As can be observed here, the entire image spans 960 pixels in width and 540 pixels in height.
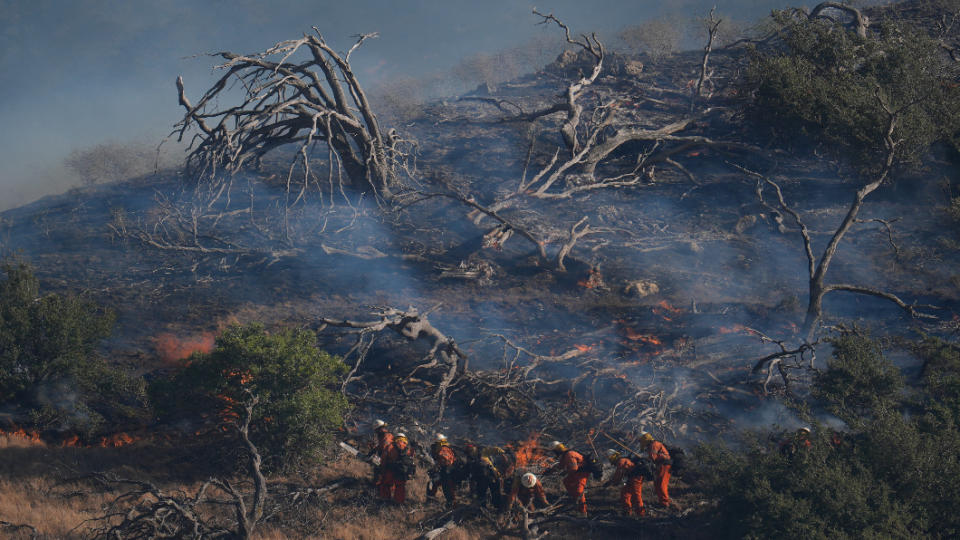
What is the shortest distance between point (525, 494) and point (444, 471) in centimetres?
117

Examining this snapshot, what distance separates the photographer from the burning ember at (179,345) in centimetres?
1143

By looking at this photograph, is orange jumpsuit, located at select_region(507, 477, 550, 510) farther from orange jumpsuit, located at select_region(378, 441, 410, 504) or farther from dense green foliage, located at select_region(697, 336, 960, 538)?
dense green foliage, located at select_region(697, 336, 960, 538)

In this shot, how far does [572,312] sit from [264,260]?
7872 millimetres

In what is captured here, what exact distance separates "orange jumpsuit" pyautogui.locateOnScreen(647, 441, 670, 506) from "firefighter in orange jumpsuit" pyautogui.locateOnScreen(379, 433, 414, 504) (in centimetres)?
334

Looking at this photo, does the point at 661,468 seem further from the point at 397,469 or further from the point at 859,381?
the point at 397,469

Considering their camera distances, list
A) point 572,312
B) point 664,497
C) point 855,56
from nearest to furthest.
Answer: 1. point 664,497
2. point 572,312
3. point 855,56

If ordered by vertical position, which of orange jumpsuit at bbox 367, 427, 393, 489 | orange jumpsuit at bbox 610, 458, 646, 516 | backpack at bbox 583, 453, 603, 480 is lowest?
orange jumpsuit at bbox 610, 458, 646, 516

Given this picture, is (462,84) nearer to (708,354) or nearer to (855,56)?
(855,56)

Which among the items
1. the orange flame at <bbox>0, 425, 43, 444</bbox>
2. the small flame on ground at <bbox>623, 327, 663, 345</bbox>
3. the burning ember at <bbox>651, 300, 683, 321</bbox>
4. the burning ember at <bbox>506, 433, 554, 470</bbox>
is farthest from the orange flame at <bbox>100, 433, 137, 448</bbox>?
the burning ember at <bbox>651, 300, 683, 321</bbox>

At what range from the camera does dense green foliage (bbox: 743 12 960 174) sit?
1548 centimetres

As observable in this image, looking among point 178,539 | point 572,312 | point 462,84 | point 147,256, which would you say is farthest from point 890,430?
point 462,84

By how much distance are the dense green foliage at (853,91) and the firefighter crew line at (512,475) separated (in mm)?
11660

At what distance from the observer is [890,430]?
23.7 feet

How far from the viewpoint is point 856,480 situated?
682cm
